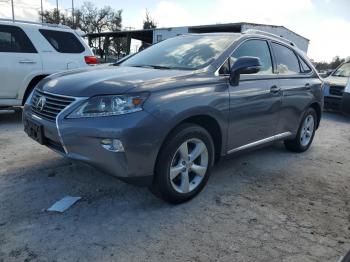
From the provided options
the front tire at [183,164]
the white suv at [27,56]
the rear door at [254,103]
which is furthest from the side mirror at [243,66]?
the white suv at [27,56]

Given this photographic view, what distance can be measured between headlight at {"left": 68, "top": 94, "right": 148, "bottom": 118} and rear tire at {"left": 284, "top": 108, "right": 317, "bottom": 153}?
10.7ft

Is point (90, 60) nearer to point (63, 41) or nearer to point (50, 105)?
point (63, 41)

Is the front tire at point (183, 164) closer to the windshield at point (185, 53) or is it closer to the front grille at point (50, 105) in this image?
the windshield at point (185, 53)

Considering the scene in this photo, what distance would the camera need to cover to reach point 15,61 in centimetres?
666

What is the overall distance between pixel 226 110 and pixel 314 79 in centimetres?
257

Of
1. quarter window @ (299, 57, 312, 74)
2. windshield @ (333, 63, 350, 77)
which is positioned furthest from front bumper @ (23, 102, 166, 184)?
windshield @ (333, 63, 350, 77)

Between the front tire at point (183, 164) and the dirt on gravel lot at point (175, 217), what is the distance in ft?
0.53

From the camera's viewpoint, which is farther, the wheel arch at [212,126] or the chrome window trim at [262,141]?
the chrome window trim at [262,141]

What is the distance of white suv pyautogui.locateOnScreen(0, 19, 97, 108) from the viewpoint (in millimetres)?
6633

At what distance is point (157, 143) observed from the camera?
120 inches

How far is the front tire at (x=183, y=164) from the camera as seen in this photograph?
3.19 m

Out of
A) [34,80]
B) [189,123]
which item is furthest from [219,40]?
[34,80]

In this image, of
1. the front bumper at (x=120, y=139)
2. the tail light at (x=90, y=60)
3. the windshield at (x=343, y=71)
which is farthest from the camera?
the windshield at (x=343, y=71)

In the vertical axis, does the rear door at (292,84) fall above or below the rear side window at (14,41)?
below
